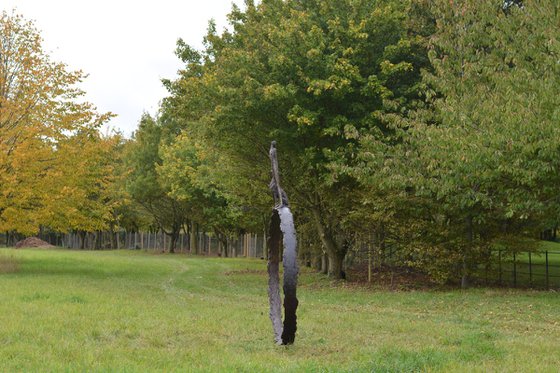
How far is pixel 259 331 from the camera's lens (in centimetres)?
966

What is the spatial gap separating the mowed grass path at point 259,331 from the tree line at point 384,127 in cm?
295

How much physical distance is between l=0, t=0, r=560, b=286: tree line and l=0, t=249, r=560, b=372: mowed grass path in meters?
2.95

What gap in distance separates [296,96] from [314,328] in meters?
9.63

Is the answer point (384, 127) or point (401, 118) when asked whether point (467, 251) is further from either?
point (401, 118)

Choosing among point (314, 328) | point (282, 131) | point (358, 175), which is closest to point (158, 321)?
point (314, 328)

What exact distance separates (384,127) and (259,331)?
35.5 feet

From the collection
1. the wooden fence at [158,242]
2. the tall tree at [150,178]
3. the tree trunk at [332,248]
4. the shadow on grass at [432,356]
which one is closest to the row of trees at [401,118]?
the tree trunk at [332,248]

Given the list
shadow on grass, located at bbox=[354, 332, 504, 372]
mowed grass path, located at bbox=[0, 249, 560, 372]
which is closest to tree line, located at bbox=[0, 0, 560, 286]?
mowed grass path, located at bbox=[0, 249, 560, 372]

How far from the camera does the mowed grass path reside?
Answer: 6.97 metres

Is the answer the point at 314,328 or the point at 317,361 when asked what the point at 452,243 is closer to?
the point at 314,328

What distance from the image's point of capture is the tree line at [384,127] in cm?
1390

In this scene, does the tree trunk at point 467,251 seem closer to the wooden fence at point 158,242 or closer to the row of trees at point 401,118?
→ the row of trees at point 401,118

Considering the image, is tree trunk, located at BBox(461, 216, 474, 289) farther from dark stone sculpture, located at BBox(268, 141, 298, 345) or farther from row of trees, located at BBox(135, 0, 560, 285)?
dark stone sculpture, located at BBox(268, 141, 298, 345)

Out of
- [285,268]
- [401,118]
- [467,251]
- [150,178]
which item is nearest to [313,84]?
[401,118]
